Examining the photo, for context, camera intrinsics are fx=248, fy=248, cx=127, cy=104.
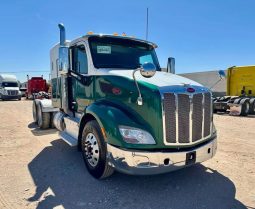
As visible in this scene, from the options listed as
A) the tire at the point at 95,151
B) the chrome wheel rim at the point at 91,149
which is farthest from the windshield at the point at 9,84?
the chrome wheel rim at the point at 91,149

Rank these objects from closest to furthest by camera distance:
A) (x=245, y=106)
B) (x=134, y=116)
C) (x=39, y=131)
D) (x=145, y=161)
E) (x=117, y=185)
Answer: (x=145, y=161) → (x=134, y=116) → (x=117, y=185) → (x=39, y=131) → (x=245, y=106)

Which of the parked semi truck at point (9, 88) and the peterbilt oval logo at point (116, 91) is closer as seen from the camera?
the peterbilt oval logo at point (116, 91)

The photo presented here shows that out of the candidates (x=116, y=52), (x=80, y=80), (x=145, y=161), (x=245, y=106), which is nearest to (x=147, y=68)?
(x=145, y=161)

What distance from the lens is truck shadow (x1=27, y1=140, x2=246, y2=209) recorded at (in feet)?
11.6

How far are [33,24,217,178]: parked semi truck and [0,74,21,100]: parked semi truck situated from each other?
89.5 ft

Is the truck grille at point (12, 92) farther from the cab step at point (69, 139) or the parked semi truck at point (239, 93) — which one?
the cab step at point (69, 139)

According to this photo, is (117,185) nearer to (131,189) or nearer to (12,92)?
(131,189)

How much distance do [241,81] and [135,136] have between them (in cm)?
1447

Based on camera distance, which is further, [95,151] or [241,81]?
[241,81]

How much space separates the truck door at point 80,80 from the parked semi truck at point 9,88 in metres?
26.6

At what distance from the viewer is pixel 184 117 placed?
386cm

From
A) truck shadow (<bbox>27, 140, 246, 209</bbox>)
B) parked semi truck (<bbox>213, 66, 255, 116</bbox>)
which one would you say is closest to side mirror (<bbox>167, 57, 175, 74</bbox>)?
truck shadow (<bbox>27, 140, 246, 209</bbox>)

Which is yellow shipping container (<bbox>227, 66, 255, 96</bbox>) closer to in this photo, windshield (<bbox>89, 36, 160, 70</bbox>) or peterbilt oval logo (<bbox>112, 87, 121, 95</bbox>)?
windshield (<bbox>89, 36, 160, 70</bbox>)

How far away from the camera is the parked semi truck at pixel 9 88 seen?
2937 cm
